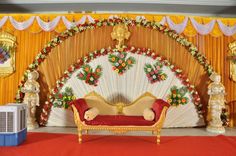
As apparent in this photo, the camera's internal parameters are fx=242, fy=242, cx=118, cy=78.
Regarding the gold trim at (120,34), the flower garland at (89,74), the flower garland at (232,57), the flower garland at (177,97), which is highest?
the gold trim at (120,34)

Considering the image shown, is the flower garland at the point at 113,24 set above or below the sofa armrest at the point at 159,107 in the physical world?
above

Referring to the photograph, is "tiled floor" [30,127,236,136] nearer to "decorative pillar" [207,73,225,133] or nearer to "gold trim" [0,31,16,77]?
"decorative pillar" [207,73,225,133]

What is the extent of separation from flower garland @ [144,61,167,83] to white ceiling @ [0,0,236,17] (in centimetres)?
154

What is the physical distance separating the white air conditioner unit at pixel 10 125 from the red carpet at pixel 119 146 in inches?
5.0

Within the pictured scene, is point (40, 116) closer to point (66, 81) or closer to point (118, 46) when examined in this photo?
point (66, 81)

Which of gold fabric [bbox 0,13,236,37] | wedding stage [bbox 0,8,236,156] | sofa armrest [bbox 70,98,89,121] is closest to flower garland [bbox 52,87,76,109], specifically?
wedding stage [bbox 0,8,236,156]

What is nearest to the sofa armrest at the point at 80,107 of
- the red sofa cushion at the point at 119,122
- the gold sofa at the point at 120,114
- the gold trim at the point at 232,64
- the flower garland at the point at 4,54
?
the gold sofa at the point at 120,114

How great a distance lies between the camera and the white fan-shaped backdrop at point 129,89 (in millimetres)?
4906

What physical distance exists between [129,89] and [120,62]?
58 centimetres

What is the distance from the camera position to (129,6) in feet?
18.7

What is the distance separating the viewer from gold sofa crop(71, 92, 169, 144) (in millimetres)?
3771

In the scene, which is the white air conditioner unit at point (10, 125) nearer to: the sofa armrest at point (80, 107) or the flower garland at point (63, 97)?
the sofa armrest at point (80, 107)

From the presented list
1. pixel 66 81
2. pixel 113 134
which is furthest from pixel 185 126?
Answer: pixel 66 81

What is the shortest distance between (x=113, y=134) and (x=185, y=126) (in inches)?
64.5
